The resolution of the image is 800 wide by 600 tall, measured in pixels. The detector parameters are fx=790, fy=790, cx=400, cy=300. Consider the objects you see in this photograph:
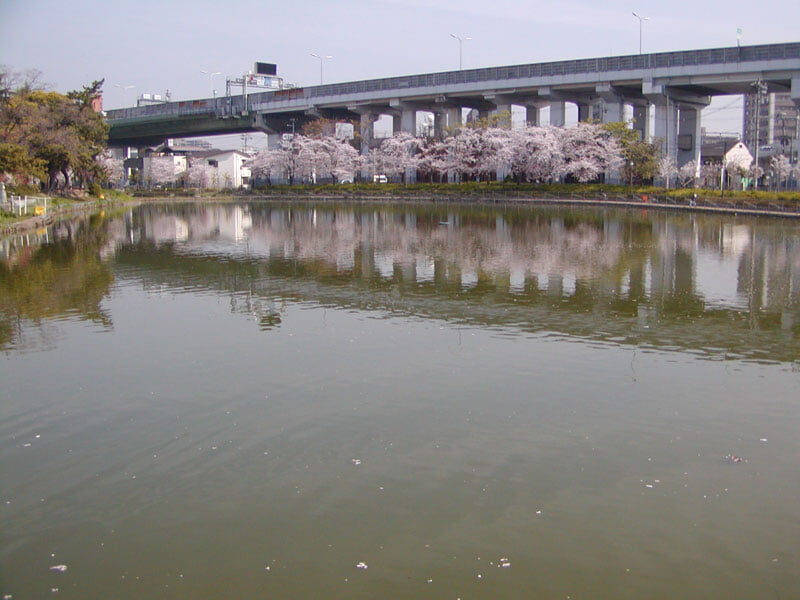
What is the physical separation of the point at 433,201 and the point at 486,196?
4643 millimetres

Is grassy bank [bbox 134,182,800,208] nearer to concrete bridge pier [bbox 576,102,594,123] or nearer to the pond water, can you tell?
concrete bridge pier [bbox 576,102,594,123]

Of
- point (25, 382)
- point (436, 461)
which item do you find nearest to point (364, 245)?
point (25, 382)

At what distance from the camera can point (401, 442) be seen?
833cm

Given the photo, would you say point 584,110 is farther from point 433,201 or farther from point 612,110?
point 433,201

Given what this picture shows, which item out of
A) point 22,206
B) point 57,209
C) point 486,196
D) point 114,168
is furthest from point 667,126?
point 114,168

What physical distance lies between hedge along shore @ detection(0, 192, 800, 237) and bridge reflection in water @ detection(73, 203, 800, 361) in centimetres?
498

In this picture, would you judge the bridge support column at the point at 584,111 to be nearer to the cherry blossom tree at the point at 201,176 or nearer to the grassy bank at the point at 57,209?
the grassy bank at the point at 57,209

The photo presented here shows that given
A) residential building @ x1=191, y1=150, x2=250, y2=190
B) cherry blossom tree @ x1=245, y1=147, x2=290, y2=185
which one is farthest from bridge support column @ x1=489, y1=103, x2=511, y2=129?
residential building @ x1=191, y1=150, x2=250, y2=190

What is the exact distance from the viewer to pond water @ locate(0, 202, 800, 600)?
19.7 ft

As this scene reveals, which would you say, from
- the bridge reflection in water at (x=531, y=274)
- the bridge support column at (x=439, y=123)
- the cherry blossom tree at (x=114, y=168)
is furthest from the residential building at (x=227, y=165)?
the bridge reflection in water at (x=531, y=274)

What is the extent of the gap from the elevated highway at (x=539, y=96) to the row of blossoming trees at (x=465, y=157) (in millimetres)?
2736

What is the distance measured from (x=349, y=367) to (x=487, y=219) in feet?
106

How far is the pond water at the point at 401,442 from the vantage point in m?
6.02

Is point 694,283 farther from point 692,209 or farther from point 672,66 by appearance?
point 672,66
